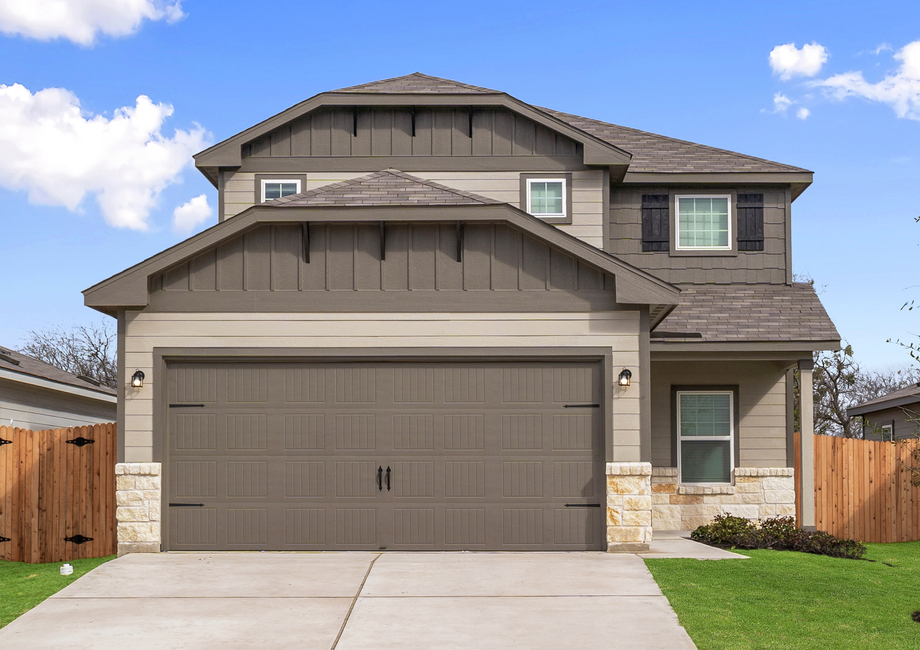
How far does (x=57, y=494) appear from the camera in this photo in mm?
13016

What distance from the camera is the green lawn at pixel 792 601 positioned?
24.5 ft

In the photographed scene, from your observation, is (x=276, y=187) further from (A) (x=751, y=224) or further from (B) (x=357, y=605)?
(B) (x=357, y=605)

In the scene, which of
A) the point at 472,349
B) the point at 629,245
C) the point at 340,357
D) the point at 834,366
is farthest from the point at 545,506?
the point at 834,366

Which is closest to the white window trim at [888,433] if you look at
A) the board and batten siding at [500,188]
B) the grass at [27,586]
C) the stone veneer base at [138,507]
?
the board and batten siding at [500,188]

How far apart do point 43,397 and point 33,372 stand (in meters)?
1.03

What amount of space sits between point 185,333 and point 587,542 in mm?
5514

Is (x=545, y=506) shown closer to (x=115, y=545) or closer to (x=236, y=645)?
(x=236, y=645)

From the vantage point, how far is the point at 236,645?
24.1 ft

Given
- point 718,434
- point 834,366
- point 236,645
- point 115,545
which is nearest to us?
point 236,645

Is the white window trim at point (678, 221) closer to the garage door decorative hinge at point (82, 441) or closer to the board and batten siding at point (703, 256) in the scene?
the board and batten siding at point (703, 256)

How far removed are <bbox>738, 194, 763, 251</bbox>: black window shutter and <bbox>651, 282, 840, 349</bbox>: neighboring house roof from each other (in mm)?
741

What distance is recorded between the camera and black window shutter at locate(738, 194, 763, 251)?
52.0ft

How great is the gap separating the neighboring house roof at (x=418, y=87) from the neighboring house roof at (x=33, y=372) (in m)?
7.04

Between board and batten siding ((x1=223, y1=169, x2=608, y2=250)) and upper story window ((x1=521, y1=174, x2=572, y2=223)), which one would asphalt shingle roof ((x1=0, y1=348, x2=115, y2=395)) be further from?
upper story window ((x1=521, y1=174, x2=572, y2=223))
